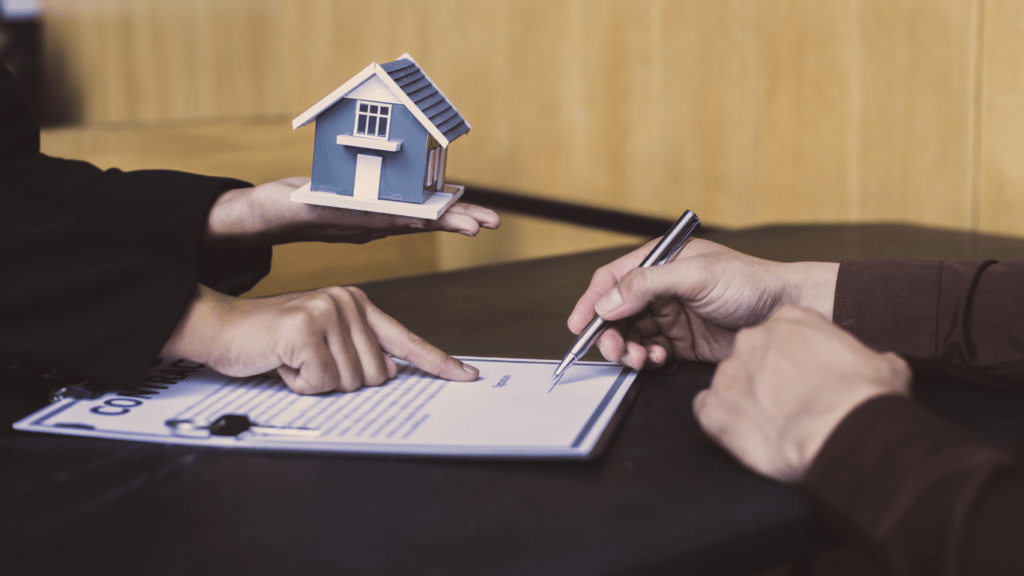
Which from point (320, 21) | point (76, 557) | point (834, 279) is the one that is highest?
point (320, 21)

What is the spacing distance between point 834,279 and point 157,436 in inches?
21.2

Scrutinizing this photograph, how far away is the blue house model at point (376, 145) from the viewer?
28.6 inches

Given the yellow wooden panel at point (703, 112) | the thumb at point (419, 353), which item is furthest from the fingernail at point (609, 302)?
the yellow wooden panel at point (703, 112)

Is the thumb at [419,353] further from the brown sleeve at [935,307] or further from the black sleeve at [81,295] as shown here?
the brown sleeve at [935,307]

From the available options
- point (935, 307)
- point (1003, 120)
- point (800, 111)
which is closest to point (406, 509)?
point (935, 307)

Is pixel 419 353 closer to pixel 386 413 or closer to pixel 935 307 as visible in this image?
pixel 386 413

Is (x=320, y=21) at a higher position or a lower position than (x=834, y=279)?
higher

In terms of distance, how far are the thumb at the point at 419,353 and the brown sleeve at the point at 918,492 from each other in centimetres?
29

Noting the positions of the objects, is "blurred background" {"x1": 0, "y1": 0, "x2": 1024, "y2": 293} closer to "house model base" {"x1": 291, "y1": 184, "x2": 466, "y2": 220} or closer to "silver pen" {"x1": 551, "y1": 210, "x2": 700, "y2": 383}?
"silver pen" {"x1": 551, "y1": 210, "x2": 700, "y2": 383}

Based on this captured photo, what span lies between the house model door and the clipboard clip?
0.25 metres

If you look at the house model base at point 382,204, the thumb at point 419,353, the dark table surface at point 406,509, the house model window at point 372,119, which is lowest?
the dark table surface at point 406,509

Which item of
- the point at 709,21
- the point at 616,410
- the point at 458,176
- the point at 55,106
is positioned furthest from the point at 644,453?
the point at 55,106

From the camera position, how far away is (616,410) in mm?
581

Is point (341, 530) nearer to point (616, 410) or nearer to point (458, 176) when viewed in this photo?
point (616, 410)
